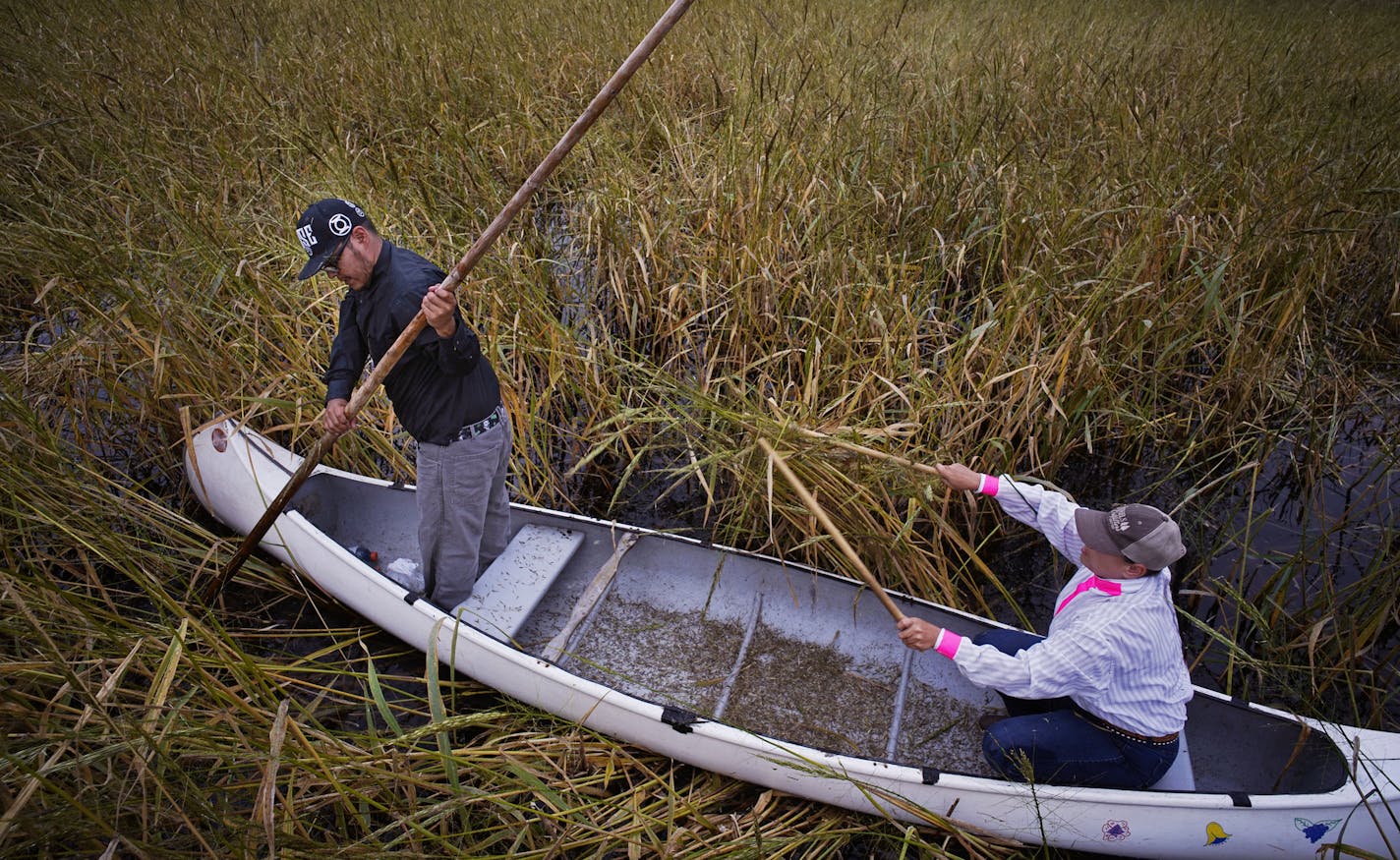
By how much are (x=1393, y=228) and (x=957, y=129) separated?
2842 mm

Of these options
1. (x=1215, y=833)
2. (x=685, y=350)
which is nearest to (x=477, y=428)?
(x=685, y=350)

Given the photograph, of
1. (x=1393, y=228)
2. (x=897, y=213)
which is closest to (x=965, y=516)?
(x=897, y=213)

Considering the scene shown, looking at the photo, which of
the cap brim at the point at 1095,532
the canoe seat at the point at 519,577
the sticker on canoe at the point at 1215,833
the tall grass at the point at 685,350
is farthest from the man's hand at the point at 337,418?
the sticker on canoe at the point at 1215,833

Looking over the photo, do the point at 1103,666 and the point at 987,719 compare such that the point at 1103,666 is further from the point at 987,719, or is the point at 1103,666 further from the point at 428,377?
the point at 428,377

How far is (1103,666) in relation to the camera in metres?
2.33

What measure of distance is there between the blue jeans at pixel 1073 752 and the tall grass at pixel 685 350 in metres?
0.33

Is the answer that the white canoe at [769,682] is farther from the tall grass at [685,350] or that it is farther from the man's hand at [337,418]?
the man's hand at [337,418]

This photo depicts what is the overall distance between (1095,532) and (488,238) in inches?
84.2

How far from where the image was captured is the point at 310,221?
2.53 meters

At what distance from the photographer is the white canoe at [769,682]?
2.39 meters

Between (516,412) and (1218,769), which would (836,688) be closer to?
(1218,769)

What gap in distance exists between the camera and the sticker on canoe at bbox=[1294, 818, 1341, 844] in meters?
2.32

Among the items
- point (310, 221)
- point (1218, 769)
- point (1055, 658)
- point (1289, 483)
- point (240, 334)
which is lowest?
point (1289, 483)

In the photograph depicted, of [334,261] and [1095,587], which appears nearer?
[1095,587]
